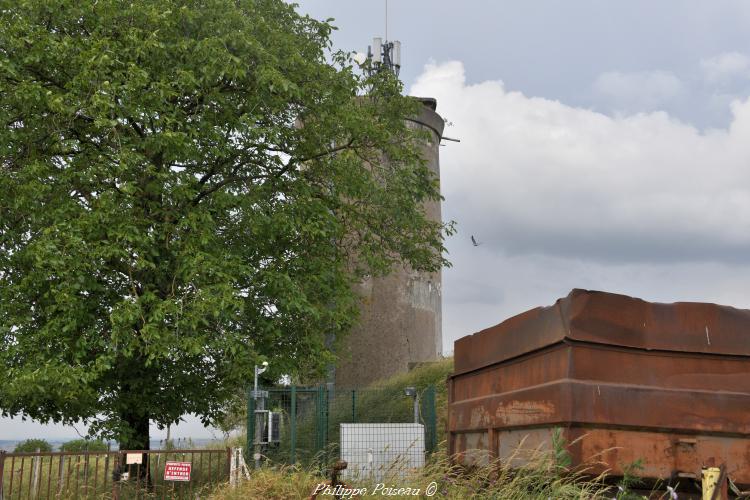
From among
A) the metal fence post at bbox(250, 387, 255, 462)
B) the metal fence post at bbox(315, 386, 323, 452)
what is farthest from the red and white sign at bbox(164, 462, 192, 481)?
the metal fence post at bbox(315, 386, 323, 452)

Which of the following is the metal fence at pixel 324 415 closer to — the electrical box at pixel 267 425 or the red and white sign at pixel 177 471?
the electrical box at pixel 267 425

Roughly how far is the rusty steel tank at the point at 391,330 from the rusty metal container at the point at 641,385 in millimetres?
16692

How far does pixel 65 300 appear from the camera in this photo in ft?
43.3

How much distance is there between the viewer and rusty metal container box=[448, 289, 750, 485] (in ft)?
22.7

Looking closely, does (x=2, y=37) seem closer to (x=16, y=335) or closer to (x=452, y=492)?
(x=16, y=335)

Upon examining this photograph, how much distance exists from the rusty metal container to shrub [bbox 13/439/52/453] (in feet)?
72.9

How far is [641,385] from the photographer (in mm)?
7152

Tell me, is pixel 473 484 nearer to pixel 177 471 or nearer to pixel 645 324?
pixel 645 324

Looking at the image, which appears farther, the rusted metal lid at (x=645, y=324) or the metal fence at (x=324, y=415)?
the metal fence at (x=324, y=415)

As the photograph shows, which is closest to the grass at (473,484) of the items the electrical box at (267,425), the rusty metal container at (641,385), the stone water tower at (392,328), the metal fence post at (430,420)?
the rusty metal container at (641,385)

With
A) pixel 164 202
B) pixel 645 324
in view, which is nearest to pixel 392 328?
pixel 164 202

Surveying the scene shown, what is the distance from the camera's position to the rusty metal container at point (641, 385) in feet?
22.7

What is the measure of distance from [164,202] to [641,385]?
11020mm

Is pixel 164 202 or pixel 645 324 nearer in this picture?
pixel 645 324
